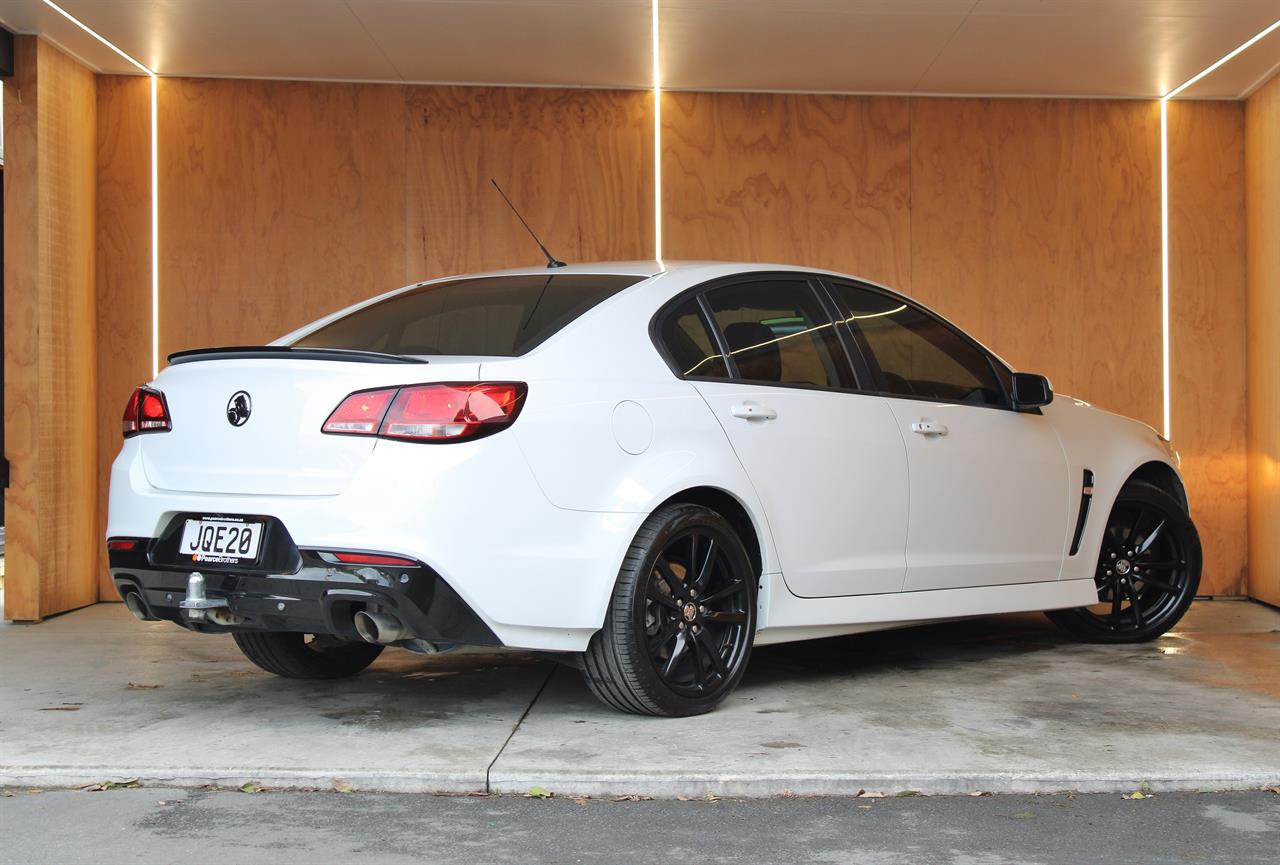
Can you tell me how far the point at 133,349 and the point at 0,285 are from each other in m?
2.14

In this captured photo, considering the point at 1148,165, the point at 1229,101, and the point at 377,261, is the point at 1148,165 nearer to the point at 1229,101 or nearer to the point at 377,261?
the point at 1229,101

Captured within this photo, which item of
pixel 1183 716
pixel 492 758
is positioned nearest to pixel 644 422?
pixel 492 758

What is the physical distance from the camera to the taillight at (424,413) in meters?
4.13

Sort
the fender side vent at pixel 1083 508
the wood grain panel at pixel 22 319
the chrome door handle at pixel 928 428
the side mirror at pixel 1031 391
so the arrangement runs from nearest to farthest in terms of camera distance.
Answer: the chrome door handle at pixel 928 428
the side mirror at pixel 1031 391
the fender side vent at pixel 1083 508
the wood grain panel at pixel 22 319

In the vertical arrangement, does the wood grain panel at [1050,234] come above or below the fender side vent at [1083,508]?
above

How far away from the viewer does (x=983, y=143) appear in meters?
8.76

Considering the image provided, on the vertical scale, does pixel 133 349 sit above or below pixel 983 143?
below

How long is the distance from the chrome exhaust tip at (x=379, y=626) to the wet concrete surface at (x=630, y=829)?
1.58 feet

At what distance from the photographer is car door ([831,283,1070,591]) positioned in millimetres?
5574

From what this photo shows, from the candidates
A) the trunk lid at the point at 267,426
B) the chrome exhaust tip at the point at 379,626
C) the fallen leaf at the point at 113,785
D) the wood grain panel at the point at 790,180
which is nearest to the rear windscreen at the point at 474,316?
the trunk lid at the point at 267,426

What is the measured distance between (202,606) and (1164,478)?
4.55 m

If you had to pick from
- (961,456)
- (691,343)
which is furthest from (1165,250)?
(691,343)

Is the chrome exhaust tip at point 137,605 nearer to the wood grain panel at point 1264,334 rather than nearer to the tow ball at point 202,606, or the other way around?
the tow ball at point 202,606

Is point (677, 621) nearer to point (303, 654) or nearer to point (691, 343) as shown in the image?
point (691, 343)
